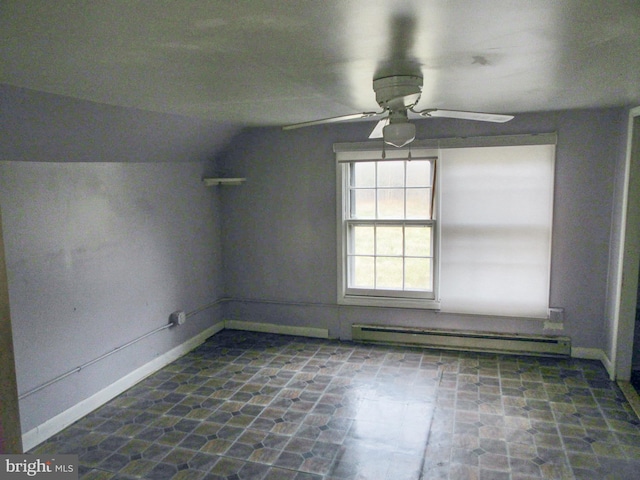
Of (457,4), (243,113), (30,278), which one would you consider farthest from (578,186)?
(30,278)

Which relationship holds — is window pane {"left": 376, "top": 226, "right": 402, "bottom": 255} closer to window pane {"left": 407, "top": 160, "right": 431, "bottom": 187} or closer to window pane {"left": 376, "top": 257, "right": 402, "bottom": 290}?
window pane {"left": 376, "top": 257, "right": 402, "bottom": 290}

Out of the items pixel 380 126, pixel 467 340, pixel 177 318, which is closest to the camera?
pixel 380 126

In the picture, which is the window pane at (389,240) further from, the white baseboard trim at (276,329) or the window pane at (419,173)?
the white baseboard trim at (276,329)

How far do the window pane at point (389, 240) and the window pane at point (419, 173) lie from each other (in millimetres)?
A: 480

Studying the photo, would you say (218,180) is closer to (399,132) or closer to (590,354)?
(399,132)

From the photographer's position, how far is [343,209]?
489 cm

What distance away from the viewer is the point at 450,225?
455cm

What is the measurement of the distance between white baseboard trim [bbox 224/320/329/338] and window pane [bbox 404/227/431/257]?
1258 mm

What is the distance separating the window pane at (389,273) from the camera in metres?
4.86

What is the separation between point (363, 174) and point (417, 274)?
1.17 m

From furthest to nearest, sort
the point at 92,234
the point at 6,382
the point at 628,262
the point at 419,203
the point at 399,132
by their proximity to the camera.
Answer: the point at 419,203 → the point at 628,262 → the point at 92,234 → the point at 399,132 → the point at 6,382

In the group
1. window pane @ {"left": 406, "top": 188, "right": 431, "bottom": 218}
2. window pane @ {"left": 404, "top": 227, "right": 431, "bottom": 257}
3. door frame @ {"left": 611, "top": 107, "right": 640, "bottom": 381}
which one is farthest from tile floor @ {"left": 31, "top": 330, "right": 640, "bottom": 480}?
window pane @ {"left": 406, "top": 188, "right": 431, "bottom": 218}

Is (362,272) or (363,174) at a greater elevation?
(363,174)

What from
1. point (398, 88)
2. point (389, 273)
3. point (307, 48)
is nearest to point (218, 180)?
point (389, 273)
